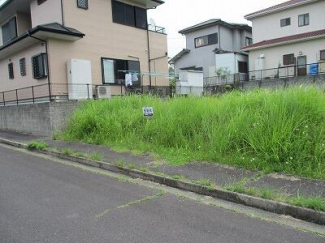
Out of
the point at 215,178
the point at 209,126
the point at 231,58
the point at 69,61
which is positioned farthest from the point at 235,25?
the point at 215,178

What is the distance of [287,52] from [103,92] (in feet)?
55.9

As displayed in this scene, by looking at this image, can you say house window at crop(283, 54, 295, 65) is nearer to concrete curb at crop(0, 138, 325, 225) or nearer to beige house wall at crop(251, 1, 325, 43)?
beige house wall at crop(251, 1, 325, 43)

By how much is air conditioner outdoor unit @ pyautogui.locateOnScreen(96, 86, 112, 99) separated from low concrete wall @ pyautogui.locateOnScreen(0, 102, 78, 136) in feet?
6.48

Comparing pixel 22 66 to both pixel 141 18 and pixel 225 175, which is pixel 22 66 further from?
pixel 225 175

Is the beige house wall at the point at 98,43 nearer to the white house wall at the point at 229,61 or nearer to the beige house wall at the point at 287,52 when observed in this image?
the white house wall at the point at 229,61

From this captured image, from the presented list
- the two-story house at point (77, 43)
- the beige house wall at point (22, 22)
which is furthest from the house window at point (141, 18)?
the beige house wall at point (22, 22)

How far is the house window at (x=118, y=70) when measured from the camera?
16281 millimetres

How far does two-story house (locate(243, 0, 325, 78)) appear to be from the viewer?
2305 centimetres

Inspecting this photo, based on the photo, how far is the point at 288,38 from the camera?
24.4 metres

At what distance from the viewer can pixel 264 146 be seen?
6.03 meters

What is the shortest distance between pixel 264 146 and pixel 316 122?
4.12ft

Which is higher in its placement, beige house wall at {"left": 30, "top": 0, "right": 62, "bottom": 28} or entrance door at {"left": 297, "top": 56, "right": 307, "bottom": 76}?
beige house wall at {"left": 30, "top": 0, "right": 62, "bottom": 28}

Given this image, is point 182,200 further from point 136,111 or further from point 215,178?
point 136,111

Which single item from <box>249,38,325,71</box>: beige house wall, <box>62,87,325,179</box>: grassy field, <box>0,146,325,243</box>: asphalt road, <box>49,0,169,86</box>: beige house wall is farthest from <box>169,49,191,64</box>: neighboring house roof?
<box>0,146,325,243</box>: asphalt road
